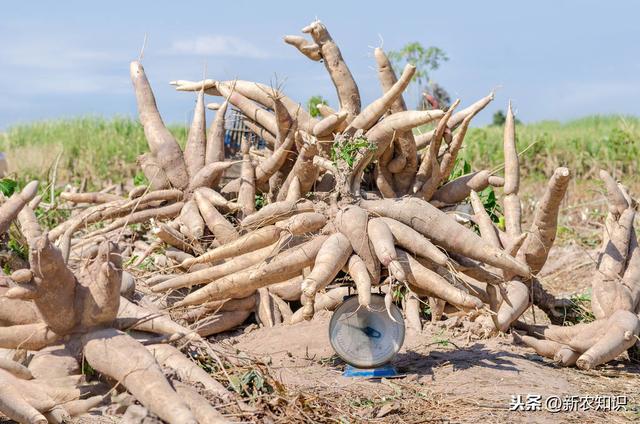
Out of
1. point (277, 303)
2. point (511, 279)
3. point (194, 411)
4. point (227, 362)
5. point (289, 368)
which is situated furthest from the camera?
point (277, 303)

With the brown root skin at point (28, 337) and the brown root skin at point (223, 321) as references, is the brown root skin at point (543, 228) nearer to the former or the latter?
the brown root skin at point (223, 321)

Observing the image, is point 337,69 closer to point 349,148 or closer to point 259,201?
point 349,148

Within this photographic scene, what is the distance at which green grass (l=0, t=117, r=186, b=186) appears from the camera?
12766mm

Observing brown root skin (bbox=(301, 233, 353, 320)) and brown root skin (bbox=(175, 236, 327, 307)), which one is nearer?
brown root skin (bbox=(301, 233, 353, 320))

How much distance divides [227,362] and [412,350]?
4.90ft

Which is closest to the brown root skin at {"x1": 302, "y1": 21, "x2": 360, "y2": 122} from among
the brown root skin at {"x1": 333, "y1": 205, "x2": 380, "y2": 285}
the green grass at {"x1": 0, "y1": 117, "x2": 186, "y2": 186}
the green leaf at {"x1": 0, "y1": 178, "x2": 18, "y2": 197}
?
the brown root skin at {"x1": 333, "y1": 205, "x2": 380, "y2": 285}

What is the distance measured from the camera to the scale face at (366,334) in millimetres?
4555

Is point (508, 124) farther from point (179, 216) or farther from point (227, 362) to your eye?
point (227, 362)

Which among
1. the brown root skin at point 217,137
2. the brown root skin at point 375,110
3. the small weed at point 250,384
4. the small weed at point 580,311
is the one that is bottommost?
the small weed at point 580,311

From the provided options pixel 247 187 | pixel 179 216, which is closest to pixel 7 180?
pixel 179 216

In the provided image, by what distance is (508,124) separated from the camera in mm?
6008

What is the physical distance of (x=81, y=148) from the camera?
46.0 feet

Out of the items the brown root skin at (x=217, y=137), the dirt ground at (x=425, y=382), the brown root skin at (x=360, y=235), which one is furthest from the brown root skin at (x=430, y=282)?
the brown root skin at (x=217, y=137)

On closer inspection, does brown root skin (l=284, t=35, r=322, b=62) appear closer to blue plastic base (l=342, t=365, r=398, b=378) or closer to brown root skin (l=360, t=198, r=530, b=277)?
brown root skin (l=360, t=198, r=530, b=277)
